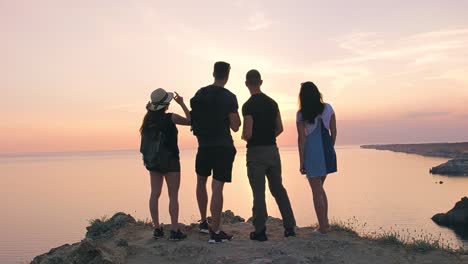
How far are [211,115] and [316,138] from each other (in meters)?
2.00

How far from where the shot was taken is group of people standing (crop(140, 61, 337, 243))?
734 centimetres

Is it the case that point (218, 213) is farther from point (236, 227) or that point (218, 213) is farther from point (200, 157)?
point (236, 227)

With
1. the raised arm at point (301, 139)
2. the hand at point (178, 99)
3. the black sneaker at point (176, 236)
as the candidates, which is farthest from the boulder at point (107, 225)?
the raised arm at point (301, 139)

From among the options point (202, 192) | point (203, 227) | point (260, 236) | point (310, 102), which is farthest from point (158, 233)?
point (310, 102)

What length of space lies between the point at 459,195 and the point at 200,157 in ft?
232

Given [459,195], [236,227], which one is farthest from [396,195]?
[236,227]

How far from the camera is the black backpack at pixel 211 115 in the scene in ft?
24.0

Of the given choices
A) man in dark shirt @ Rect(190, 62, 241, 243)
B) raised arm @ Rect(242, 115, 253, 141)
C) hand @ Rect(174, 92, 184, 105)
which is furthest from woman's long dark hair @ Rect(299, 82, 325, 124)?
hand @ Rect(174, 92, 184, 105)

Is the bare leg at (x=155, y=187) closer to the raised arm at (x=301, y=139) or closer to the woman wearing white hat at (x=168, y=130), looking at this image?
the woman wearing white hat at (x=168, y=130)

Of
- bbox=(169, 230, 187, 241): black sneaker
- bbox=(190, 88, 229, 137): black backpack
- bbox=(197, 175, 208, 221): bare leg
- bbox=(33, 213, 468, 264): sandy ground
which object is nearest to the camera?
bbox=(33, 213, 468, 264): sandy ground

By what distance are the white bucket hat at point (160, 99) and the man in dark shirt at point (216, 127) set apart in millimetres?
471

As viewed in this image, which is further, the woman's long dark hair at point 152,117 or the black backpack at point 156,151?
the woman's long dark hair at point 152,117

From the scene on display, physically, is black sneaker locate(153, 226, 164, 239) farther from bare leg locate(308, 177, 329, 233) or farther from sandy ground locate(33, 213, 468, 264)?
bare leg locate(308, 177, 329, 233)

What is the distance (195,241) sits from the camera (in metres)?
7.66
